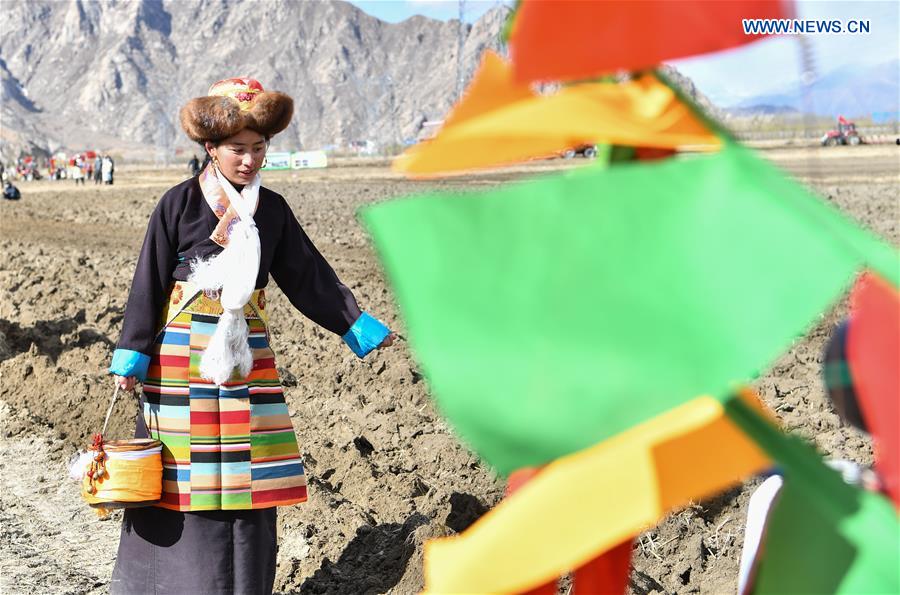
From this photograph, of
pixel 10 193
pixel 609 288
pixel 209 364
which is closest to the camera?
pixel 609 288

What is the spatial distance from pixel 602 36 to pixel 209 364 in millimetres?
1965

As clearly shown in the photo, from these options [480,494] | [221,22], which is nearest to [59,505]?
[480,494]

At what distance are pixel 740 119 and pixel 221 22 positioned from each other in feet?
681

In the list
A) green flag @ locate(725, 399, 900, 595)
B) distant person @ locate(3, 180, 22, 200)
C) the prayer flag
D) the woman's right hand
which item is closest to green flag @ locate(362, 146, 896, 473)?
the prayer flag

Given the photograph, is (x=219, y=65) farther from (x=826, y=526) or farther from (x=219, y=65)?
(x=826, y=526)

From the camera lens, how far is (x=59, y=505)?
15.1 ft

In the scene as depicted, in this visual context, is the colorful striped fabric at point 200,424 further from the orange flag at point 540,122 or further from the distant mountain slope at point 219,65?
the distant mountain slope at point 219,65

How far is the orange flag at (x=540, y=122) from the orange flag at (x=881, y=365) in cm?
25

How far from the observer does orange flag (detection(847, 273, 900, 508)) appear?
1.15 metres

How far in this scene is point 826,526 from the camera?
3.83 ft

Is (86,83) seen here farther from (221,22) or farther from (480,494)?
(480,494)

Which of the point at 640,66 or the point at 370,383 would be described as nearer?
the point at 640,66

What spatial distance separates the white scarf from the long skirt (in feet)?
1.35

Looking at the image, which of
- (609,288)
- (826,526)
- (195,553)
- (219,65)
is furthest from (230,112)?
Result: (219,65)
